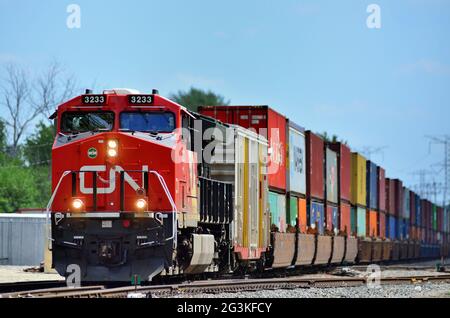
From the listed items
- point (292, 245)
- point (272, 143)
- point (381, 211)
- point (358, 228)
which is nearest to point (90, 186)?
point (272, 143)

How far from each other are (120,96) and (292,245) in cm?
1231

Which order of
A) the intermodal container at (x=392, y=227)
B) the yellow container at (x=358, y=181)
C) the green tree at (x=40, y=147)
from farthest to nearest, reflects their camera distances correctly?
the green tree at (x=40, y=147), the intermodal container at (x=392, y=227), the yellow container at (x=358, y=181)

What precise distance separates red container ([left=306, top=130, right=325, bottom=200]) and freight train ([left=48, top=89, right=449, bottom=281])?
3.00 meters

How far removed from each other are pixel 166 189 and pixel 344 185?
23738 mm

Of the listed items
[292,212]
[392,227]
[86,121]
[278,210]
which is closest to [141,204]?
[86,121]

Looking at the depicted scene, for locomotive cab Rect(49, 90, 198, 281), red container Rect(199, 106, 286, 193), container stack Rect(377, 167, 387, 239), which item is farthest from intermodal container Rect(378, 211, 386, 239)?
locomotive cab Rect(49, 90, 198, 281)

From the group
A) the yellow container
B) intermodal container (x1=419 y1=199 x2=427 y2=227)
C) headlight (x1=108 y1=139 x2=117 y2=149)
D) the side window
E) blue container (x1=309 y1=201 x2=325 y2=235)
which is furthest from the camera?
intermodal container (x1=419 y1=199 x2=427 y2=227)

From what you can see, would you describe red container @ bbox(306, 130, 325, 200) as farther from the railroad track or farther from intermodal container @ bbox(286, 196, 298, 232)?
the railroad track

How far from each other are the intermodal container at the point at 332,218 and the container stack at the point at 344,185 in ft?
2.31

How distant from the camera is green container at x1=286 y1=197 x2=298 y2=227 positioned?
31.0 m

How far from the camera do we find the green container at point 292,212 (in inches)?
1220

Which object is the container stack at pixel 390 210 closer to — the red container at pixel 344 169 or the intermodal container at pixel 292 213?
the red container at pixel 344 169

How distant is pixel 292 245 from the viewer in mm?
30234

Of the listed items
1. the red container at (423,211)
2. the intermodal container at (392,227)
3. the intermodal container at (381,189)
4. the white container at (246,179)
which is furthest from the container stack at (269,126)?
the red container at (423,211)
